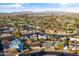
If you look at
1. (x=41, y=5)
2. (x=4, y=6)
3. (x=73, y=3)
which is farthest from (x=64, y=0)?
(x=4, y=6)

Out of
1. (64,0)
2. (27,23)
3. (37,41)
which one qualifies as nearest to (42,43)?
(37,41)

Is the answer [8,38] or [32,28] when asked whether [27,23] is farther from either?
[8,38]

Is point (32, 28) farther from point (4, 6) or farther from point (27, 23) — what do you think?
point (4, 6)

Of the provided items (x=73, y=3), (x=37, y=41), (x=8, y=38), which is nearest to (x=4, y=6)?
(x=8, y=38)

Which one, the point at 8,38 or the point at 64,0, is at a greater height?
the point at 64,0

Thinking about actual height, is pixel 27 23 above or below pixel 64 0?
below

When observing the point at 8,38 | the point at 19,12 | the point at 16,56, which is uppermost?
the point at 19,12
